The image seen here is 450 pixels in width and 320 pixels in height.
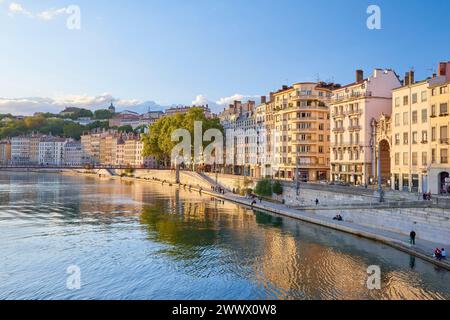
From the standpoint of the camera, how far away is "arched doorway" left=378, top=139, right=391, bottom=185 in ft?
197

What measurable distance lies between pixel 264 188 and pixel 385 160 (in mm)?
16989

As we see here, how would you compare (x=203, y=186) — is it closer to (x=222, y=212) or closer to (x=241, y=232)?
(x=222, y=212)

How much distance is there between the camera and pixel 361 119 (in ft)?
207

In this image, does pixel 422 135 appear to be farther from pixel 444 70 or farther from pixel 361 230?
pixel 361 230

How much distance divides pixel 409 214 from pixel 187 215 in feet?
90.7

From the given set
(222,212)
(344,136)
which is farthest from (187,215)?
(344,136)

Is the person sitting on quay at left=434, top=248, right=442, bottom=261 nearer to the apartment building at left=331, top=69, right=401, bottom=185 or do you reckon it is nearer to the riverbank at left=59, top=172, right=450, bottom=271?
the riverbank at left=59, top=172, right=450, bottom=271

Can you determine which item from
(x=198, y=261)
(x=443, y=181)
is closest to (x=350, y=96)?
(x=443, y=181)

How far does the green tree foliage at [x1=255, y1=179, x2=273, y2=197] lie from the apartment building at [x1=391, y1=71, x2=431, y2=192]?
17.2 metres

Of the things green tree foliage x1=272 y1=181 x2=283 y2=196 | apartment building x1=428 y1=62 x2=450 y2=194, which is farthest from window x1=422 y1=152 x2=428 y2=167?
green tree foliage x1=272 y1=181 x2=283 y2=196

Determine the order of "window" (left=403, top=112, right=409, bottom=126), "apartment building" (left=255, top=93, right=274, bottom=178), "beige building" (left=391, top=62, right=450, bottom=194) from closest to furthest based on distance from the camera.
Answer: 1. "beige building" (left=391, top=62, right=450, bottom=194)
2. "window" (left=403, top=112, right=409, bottom=126)
3. "apartment building" (left=255, top=93, right=274, bottom=178)

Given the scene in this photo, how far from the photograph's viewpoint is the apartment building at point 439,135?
44.3m

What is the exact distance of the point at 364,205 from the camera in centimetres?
4106

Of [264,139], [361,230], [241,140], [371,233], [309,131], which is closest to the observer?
[371,233]
